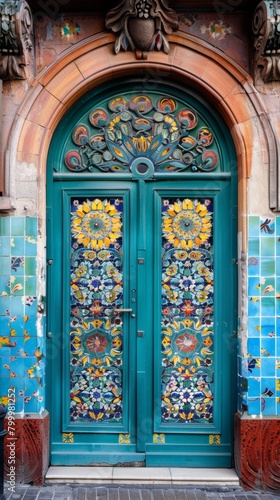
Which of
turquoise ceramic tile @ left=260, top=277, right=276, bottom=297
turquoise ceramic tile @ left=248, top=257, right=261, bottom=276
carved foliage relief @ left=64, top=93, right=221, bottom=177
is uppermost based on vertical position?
carved foliage relief @ left=64, top=93, right=221, bottom=177

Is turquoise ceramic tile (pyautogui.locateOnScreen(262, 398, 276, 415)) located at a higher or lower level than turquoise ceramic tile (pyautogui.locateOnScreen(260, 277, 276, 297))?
lower

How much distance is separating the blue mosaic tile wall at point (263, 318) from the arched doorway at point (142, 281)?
0.24 metres

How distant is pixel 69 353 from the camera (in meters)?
4.73

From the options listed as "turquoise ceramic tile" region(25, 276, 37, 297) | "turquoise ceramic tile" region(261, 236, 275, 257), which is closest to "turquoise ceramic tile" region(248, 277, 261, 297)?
"turquoise ceramic tile" region(261, 236, 275, 257)

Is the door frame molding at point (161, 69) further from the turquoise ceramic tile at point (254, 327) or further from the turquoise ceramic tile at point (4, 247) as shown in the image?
the turquoise ceramic tile at point (4, 247)

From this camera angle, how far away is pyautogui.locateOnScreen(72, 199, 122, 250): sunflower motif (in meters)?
4.74

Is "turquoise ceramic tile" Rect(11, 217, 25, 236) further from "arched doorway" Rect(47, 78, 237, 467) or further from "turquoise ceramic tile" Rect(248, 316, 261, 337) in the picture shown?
"turquoise ceramic tile" Rect(248, 316, 261, 337)

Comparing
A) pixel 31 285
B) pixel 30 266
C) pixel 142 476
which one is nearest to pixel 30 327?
pixel 31 285

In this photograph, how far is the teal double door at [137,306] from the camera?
4.72m

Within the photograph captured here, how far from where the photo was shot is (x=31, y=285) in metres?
4.52

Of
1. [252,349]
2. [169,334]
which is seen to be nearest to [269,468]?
[252,349]

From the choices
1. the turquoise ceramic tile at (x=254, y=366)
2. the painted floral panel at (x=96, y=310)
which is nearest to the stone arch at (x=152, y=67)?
the painted floral panel at (x=96, y=310)

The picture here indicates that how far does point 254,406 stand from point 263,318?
73cm

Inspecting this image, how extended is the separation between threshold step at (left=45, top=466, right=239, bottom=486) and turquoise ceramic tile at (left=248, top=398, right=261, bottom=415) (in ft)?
1.88
